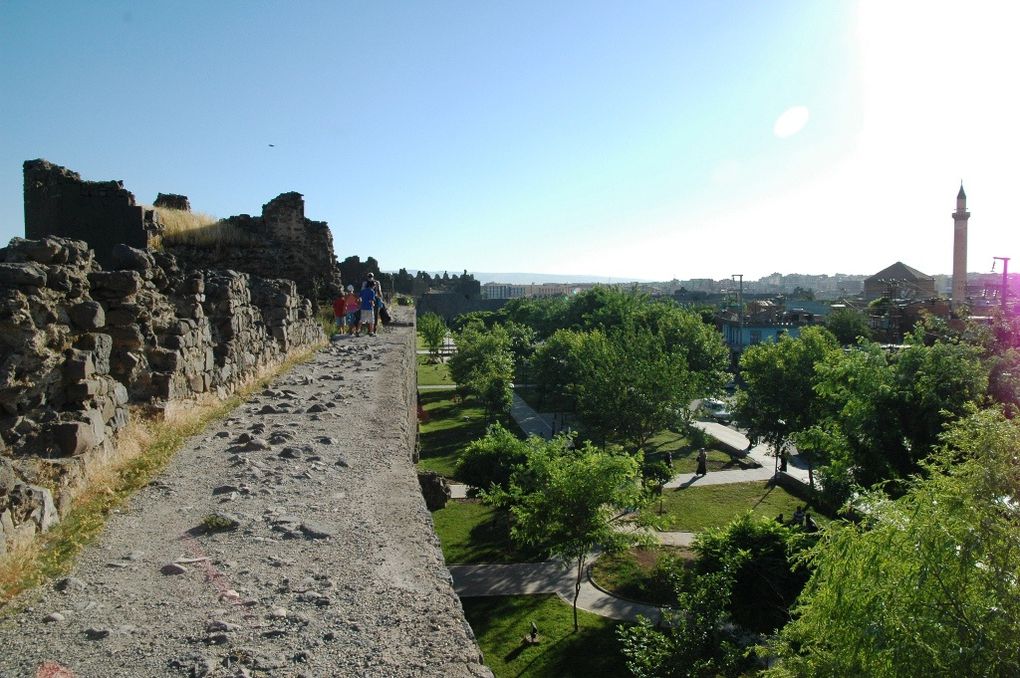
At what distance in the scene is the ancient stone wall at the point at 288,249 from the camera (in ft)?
58.2

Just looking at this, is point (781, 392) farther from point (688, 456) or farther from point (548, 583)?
point (548, 583)

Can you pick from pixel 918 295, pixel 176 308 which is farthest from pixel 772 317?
pixel 176 308

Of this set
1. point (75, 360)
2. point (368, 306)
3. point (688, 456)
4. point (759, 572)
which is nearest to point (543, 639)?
point (759, 572)

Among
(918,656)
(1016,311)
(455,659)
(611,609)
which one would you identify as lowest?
(611,609)

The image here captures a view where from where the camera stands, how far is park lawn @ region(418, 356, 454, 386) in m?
39.1

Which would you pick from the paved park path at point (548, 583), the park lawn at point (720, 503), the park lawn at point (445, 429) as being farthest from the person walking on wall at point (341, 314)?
the park lawn at point (720, 503)

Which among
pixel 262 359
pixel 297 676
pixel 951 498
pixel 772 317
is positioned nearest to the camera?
pixel 297 676

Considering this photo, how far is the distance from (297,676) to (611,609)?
9.70m

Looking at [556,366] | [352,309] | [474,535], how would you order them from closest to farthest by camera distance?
[474,535] → [352,309] → [556,366]

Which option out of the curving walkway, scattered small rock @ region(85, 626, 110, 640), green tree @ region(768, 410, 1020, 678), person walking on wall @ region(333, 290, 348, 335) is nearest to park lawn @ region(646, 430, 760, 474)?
the curving walkway

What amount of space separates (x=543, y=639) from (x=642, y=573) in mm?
3001

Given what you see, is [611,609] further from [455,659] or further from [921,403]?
[455,659]

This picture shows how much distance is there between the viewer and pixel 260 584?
3.52 m

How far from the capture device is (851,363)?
14961mm
